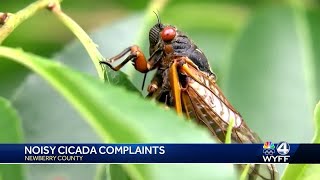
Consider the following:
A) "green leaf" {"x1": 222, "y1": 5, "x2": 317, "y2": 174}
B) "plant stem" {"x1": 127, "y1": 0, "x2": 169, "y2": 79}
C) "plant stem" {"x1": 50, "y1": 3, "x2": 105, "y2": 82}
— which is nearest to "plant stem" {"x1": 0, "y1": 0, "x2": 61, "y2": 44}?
"plant stem" {"x1": 50, "y1": 3, "x2": 105, "y2": 82}

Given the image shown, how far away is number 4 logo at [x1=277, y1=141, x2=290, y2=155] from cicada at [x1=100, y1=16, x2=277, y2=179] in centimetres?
3

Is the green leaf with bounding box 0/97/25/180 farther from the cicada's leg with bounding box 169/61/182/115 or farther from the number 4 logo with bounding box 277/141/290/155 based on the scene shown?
the number 4 logo with bounding box 277/141/290/155

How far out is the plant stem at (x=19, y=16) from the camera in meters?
0.79

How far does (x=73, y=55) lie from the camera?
946 mm

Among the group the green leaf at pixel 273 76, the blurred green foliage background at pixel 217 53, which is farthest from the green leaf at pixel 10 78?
the green leaf at pixel 273 76

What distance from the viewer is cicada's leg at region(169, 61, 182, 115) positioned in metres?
0.89

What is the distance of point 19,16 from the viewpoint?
82 centimetres

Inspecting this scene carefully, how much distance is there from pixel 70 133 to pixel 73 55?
101 mm

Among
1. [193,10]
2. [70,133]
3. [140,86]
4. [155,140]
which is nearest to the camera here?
[155,140]

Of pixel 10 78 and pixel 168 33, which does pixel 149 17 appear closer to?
pixel 168 33

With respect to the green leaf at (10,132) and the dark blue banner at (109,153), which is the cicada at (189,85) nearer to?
the dark blue banner at (109,153)

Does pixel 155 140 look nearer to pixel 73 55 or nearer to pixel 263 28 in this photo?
pixel 73 55

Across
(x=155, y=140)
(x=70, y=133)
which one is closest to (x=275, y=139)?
(x=70, y=133)

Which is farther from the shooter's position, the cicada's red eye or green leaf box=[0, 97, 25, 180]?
the cicada's red eye
